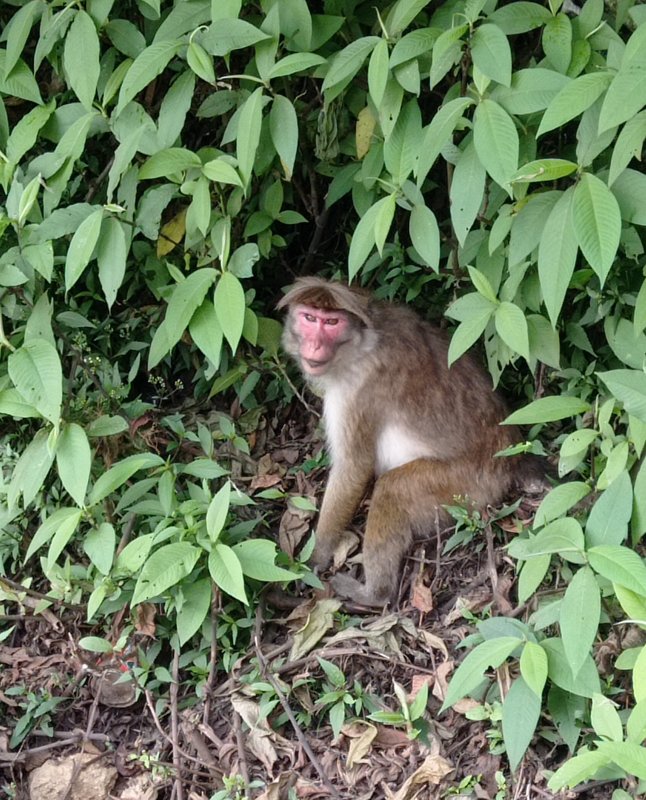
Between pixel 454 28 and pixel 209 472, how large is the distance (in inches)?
88.2

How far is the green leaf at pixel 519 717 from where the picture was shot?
11.0 feet

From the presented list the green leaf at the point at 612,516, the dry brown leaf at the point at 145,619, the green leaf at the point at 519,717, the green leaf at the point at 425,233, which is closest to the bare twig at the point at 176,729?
the dry brown leaf at the point at 145,619

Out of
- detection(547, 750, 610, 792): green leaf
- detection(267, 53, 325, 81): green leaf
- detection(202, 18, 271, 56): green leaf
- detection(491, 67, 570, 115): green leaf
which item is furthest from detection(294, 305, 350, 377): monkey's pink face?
detection(547, 750, 610, 792): green leaf

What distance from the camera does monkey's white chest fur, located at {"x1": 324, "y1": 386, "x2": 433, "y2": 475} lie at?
196 inches

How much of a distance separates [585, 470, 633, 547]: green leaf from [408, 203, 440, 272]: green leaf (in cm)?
115

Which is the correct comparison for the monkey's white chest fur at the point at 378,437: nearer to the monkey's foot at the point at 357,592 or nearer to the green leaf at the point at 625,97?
the monkey's foot at the point at 357,592

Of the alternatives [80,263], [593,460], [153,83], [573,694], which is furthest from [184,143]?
[573,694]

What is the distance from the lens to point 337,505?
4.95 metres

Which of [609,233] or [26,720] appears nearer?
[609,233]

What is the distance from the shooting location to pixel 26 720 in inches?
173

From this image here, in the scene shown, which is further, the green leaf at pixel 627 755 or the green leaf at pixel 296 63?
the green leaf at pixel 296 63

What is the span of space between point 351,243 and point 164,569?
62.2 inches

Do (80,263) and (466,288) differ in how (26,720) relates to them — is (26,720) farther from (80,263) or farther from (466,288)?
(466,288)

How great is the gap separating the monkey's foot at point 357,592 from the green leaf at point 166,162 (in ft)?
7.01
